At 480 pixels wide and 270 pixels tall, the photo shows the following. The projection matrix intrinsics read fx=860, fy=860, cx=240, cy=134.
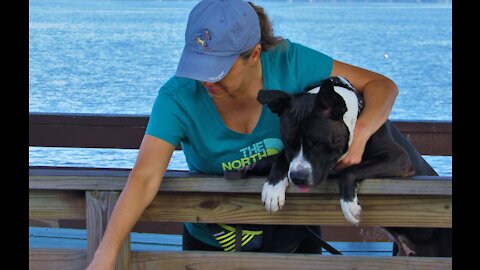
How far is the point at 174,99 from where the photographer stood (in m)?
Answer: 2.59

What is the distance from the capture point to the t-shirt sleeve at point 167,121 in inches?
99.5

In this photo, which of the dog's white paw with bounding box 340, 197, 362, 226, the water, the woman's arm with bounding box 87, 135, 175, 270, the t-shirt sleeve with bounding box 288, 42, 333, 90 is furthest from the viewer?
the water

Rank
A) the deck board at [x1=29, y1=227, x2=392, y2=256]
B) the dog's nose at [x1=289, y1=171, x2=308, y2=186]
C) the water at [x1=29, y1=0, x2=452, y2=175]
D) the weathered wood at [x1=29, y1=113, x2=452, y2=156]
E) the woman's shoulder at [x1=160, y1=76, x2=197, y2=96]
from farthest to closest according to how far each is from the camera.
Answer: the water at [x1=29, y1=0, x2=452, y2=175] < the weathered wood at [x1=29, y1=113, x2=452, y2=156] < the deck board at [x1=29, y1=227, x2=392, y2=256] < the woman's shoulder at [x1=160, y1=76, x2=197, y2=96] < the dog's nose at [x1=289, y1=171, x2=308, y2=186]

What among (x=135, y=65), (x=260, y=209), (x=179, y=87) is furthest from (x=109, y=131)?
(x=135, y=65)

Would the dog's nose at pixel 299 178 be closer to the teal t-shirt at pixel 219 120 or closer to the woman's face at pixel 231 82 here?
the teal t-shirt at pixel 219 120

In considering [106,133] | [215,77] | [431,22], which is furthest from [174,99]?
[431,22]

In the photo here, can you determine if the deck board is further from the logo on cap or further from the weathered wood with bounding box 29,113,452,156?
the logo on cap

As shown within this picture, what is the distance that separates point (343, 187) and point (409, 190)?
19 cm

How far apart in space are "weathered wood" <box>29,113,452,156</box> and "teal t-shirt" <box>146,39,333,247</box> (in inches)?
64.9

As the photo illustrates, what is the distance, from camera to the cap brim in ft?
7.97

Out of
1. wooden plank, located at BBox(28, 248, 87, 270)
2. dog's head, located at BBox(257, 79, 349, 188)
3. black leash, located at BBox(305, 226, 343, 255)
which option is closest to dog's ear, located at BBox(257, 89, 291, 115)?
dog's head, located at BBox(257, 79, 349, 188)

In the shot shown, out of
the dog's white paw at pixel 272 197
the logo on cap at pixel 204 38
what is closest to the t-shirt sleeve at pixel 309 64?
the logo on cap at pixel 204 38

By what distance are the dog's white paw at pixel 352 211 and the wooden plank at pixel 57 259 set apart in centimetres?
77

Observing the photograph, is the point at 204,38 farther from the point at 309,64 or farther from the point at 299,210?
the point at 299,210
